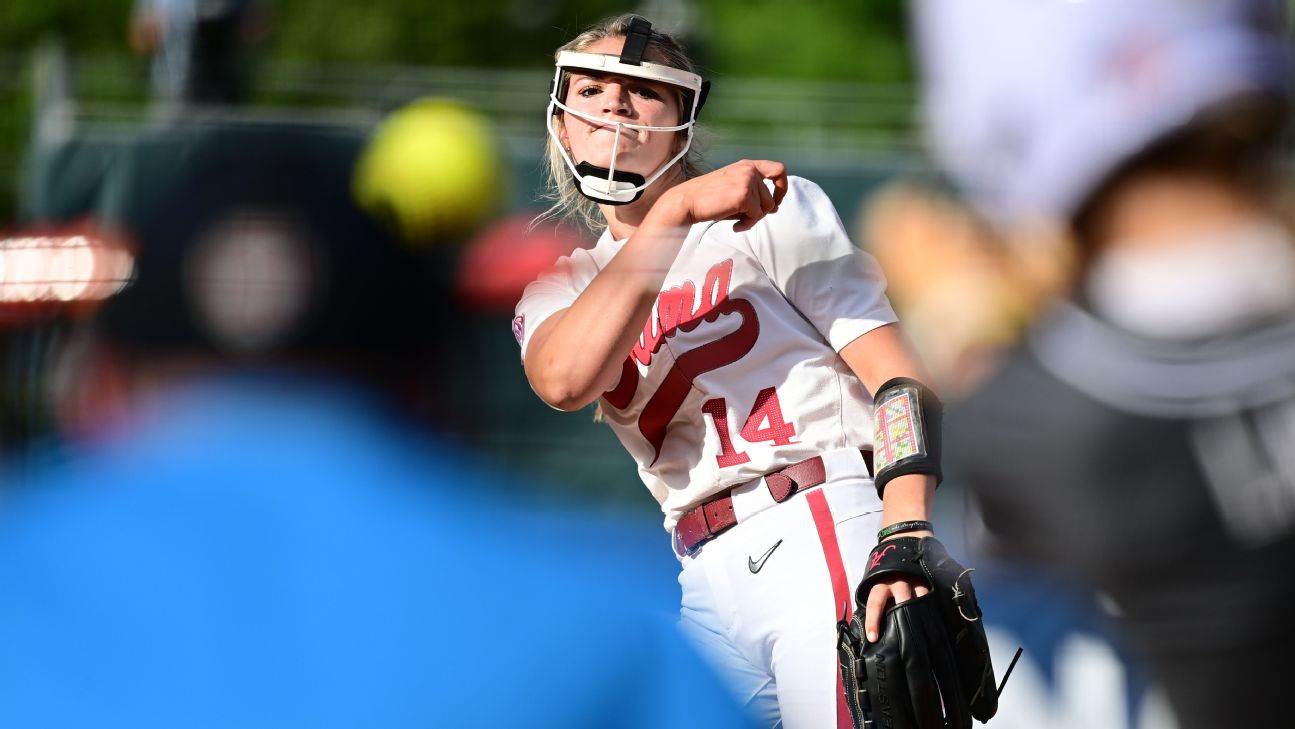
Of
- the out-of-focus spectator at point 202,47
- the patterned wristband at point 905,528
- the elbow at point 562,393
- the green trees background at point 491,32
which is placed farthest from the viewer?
the green trees background at point 491,32

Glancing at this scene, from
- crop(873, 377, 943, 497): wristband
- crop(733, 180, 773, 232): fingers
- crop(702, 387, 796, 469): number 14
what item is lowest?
crop(702, 387, 796, 469): number 14

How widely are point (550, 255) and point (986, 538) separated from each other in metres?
4.15

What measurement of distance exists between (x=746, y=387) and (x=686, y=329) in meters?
0.16

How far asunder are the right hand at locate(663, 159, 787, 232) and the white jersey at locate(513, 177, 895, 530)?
0.31 meters

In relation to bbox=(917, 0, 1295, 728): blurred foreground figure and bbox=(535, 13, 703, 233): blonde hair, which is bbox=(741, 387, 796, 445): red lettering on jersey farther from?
bbox=(917, 0, 1295, 728): blurred foreground figure

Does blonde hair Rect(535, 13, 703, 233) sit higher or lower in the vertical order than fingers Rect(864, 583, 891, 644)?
higher

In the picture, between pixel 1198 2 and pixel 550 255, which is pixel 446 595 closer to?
pixel 1198 2

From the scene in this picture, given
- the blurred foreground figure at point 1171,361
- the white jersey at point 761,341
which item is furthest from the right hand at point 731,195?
the blurred foreground figure at point 1171,361

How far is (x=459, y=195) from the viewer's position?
20.3 ft

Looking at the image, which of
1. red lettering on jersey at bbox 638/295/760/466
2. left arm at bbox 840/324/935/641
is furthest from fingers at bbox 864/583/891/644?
red lettering on jersey at bbox 638/295/760/466

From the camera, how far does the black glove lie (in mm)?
2439

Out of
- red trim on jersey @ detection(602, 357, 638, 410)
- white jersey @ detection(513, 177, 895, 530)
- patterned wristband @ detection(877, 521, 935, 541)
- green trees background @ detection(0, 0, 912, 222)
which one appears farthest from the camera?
green trees background @ detection(0, 0, 912, 222)

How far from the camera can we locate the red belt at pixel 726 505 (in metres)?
2.81

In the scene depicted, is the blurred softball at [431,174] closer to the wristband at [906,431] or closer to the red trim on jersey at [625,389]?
the red trim on jersey at [625,389]
